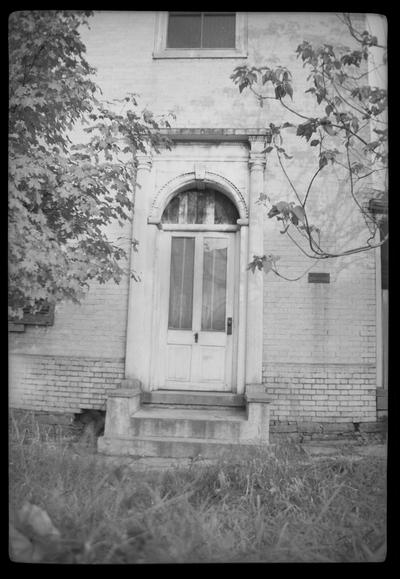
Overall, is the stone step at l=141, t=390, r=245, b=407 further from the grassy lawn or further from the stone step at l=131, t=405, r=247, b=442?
the grassy lawn

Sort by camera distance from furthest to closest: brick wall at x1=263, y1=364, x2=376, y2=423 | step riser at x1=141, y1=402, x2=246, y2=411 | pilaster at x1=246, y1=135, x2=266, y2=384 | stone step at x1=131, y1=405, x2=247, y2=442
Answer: pilaster at x1=246, y1=135, x2=266, y2=384 → step riser at x1=141, y1=402, x2=246, y2=411 → brick wall at x1=263, y1=364, x2=376, y2=423 → stone step at x1=131, y1=405, x2=247, y2=442

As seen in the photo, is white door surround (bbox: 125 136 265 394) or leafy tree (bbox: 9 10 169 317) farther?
white door surround (bbox: 125 136 265 394)

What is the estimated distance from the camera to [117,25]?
9.64ft

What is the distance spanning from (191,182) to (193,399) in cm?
250

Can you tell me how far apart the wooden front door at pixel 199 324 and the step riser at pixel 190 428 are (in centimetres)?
79

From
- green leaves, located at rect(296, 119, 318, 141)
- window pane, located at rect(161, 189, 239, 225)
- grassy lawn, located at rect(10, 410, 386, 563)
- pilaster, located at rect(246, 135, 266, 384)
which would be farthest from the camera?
window pane, located at rect(161, 189, 239, 225)

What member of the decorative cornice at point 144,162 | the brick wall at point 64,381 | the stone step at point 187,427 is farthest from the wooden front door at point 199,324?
the decorative cornice at point 144,162

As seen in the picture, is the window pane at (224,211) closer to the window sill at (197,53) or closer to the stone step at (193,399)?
the window sill at (197,53)

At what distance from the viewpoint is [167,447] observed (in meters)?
3.47

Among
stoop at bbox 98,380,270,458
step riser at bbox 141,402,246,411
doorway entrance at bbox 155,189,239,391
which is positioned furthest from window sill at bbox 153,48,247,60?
step riser at bbox 141,402,246,411

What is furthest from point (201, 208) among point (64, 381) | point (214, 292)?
point (64, 381)

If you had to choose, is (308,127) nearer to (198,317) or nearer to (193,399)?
(198,317)

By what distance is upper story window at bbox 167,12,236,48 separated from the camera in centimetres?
449

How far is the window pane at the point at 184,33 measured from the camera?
4.54m
